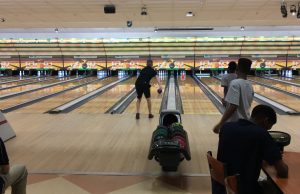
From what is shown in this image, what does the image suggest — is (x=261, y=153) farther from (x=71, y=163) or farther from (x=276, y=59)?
(x=276, y=59)

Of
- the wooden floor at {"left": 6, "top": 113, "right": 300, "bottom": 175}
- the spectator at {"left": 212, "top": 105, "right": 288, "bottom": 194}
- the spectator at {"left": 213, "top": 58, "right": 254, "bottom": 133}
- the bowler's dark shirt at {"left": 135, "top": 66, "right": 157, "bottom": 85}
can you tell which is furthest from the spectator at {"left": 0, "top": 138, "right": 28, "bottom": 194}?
the bowler's dark shirt at {"left": 135, "top": 66, "right": 157, "bottom": 85}

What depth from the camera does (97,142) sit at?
5492 mm

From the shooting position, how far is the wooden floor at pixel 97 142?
4387mm

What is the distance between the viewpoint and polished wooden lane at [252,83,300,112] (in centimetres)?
916

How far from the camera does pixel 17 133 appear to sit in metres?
6.08

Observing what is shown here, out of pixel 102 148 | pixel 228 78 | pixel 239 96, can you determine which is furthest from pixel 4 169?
pixel 228 78

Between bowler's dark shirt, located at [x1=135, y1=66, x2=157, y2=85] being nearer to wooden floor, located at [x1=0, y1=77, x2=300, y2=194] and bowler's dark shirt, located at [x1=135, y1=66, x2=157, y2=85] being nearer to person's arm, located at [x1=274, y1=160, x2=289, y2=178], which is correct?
wooden floor, located at [x1=0, y1=77, x2=300, y2=194]

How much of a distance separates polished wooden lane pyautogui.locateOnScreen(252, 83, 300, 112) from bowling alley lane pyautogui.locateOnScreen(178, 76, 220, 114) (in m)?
1.80

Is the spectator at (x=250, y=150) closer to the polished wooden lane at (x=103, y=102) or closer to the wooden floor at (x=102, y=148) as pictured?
the wooden floor at (x=102, y=148)

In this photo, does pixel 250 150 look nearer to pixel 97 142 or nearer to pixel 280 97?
pixel 97 142

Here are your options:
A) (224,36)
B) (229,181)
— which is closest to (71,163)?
(229,181)

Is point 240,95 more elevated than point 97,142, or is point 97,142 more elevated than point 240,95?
point 240,95

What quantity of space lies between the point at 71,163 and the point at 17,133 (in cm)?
204

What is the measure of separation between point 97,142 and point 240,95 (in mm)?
2660
